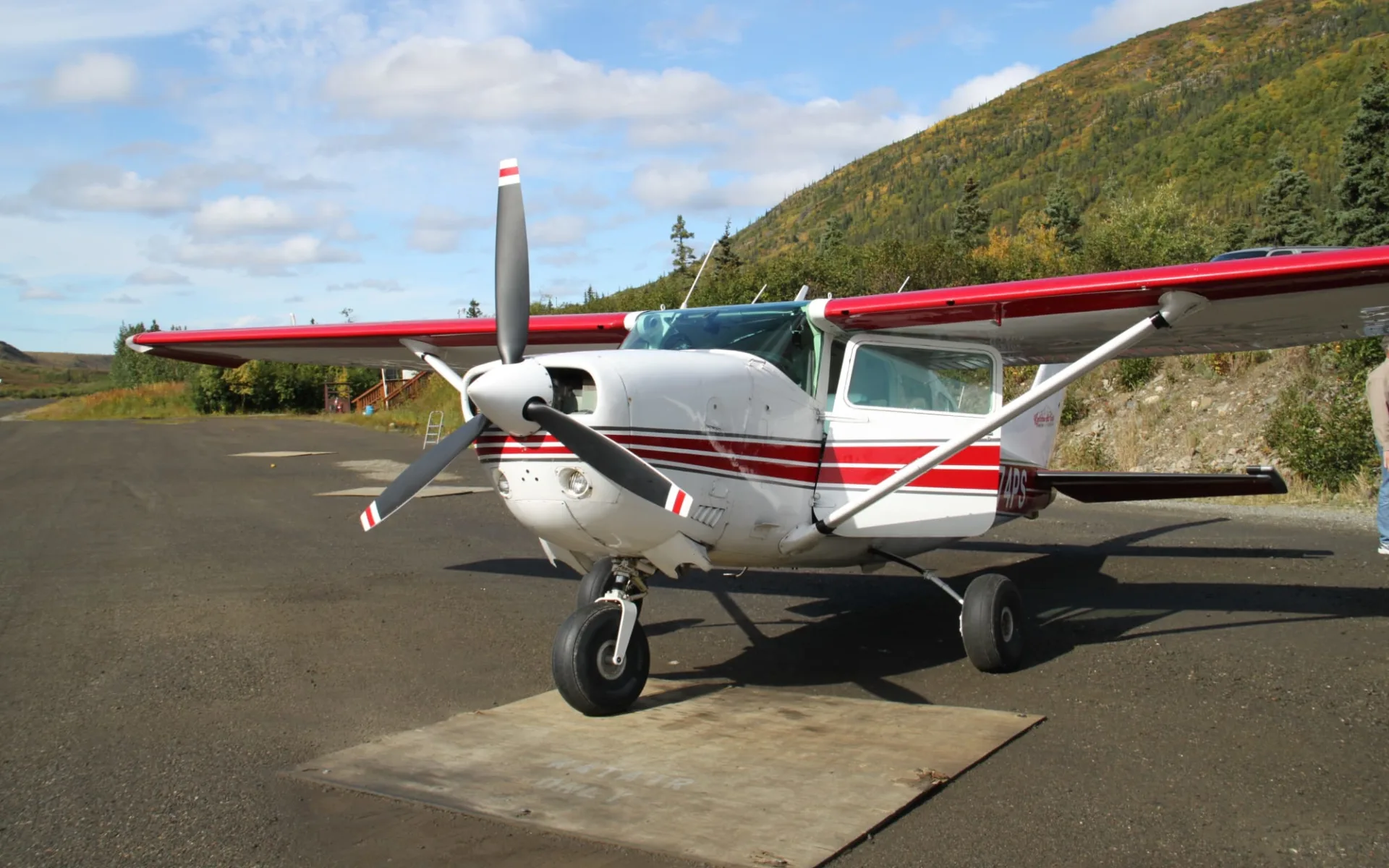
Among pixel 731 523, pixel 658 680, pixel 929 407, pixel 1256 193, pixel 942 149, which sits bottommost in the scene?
pixel 658 680

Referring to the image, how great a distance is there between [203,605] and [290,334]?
2472mm

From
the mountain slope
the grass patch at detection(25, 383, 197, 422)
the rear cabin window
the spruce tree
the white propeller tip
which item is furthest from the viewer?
the mountain slope

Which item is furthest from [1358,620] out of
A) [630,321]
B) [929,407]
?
[630,321]

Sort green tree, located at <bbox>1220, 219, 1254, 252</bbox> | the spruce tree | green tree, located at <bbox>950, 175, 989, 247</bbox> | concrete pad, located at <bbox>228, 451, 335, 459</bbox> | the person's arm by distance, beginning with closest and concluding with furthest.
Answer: the person's arm, concrete pad, located at <bbox>228, 451, 335, 459</bbox>, the spruce tree, green tree, located at <bbox>1220, 219, 1254, 252</bbox>, green tree, located at <bbox>950, 175, 989, 247</bbox>

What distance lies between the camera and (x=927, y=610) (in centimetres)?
837

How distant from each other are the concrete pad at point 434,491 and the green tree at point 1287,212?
31.5 meters

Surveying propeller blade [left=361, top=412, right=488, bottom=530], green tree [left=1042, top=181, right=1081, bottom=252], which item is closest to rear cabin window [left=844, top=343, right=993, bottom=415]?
propeller blade [left=361, top=412, right=488, bottom=530]

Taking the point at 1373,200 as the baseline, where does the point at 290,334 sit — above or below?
below

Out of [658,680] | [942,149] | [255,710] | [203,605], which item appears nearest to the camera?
[255,710]

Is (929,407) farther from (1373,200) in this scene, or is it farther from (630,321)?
(1373,200)

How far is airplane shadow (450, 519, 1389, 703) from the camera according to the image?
6.80 m

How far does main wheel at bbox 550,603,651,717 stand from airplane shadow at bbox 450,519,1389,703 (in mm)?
878

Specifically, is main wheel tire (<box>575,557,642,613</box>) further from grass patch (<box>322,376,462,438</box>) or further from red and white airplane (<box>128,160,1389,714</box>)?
grass patch (<box>322,376,462,438</box>)

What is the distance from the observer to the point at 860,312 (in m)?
6.74
